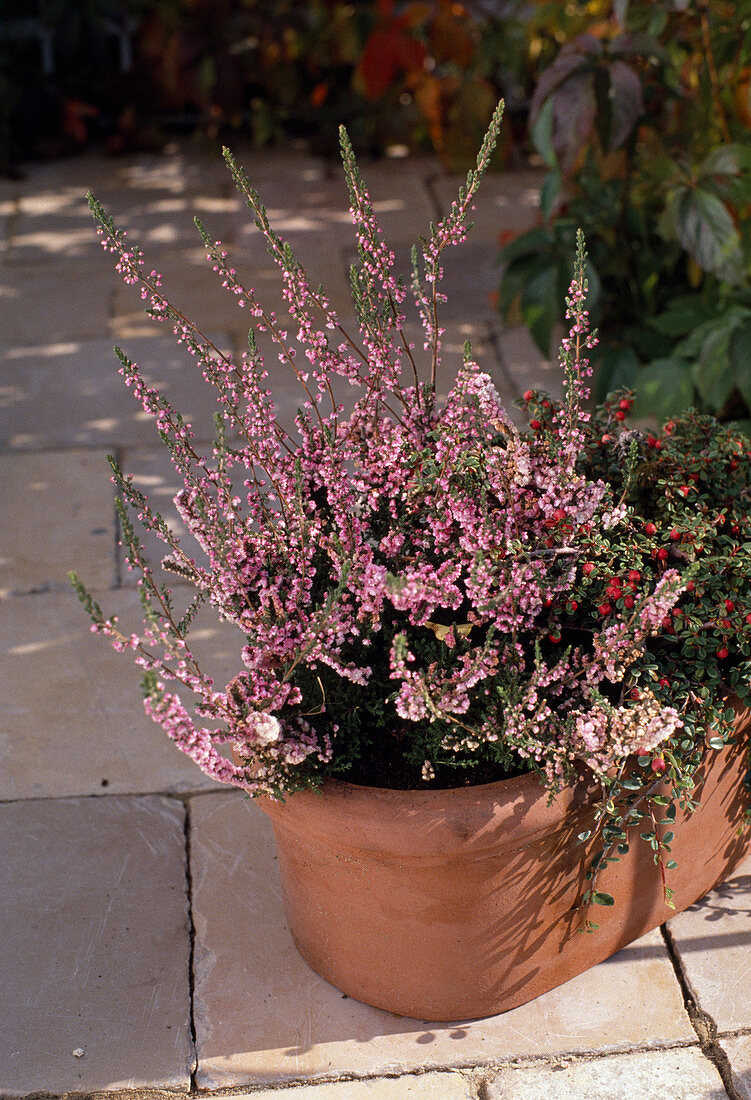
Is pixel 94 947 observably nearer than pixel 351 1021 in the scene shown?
No

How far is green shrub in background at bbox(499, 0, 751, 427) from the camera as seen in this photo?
9.52 feet

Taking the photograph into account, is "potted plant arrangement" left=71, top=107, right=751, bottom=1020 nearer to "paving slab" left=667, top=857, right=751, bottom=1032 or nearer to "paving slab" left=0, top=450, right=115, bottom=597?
"paving slab" left=667, top=857, right=751, bottom=1032

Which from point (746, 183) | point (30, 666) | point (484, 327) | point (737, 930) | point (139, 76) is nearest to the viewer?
point (737, 930)

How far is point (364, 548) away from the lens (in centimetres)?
171

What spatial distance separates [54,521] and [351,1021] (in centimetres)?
181

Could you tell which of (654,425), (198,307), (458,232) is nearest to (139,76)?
(198,307)

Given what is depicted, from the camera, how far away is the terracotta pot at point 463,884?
5.49 ft

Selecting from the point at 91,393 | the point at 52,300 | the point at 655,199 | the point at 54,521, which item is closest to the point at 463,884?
the point at 54,521

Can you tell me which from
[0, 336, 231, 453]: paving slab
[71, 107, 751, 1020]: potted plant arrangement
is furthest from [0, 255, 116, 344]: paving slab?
[71, 107, 751, 1020]: potted plant arrangement

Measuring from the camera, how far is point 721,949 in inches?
78.8

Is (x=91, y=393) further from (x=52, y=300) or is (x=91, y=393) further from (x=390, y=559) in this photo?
(x=390, y=559)

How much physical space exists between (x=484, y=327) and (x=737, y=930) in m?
2.57

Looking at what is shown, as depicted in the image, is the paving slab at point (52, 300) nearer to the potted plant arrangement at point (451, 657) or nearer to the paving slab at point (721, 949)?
the potted plant arrangement at point (451, 657)

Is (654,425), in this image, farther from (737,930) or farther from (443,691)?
(443,691)
